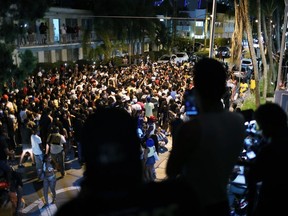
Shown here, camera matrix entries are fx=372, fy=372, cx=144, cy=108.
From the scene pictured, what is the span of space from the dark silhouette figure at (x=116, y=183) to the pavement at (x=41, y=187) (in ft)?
18.0

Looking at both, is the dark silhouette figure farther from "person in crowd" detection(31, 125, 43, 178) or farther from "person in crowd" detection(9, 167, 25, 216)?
"person in crowd" detection(31, 125, 43, 178)

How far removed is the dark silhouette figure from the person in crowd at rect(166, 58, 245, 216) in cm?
42

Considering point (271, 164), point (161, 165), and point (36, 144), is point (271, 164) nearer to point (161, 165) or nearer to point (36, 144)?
point (36, 144)

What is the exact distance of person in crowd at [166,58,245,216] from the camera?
6.47 ft

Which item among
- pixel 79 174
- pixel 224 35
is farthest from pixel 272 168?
pixel 224 35

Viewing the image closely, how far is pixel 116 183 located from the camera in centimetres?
150

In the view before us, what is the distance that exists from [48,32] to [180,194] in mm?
28231

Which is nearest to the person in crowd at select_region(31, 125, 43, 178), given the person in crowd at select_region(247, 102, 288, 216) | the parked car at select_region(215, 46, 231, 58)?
the person in crowd at select_region(247, 102, 288, 216)

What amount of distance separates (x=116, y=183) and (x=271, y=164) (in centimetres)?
115

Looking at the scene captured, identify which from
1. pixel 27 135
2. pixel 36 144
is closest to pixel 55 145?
pixel 36 144

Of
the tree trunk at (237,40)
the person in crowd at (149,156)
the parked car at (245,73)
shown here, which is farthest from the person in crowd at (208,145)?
Answer: the parked car at (245,73)

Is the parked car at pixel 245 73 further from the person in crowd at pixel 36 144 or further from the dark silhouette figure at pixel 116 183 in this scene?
the dark silhouette figure at pixel 116 183

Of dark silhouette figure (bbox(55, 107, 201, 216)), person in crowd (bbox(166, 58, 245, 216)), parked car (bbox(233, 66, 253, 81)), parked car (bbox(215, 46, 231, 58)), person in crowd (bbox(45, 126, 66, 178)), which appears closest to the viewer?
dark silhouette figure (bbox(55, 107, 201, 216))

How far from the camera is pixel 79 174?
9.99 meters
